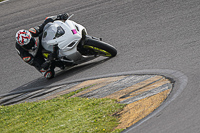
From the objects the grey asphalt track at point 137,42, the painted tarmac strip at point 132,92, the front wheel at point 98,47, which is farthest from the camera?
the front wheel at point 98,47

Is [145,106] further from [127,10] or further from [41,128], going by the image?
[127,10]

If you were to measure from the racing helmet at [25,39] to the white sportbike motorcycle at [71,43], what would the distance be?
32 cm

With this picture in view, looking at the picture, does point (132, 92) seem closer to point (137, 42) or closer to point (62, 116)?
point (62, 116)

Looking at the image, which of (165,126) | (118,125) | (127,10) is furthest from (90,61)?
(165,126)

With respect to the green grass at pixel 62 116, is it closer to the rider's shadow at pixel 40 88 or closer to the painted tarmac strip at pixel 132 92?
the painted tarmac strip at pixel 132 92

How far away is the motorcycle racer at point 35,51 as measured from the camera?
27.2ft

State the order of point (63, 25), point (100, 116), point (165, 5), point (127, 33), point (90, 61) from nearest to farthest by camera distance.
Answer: point (100, 116)
point (63, 25)
point (90, 61)
point (127, 33)
point (165, 5)

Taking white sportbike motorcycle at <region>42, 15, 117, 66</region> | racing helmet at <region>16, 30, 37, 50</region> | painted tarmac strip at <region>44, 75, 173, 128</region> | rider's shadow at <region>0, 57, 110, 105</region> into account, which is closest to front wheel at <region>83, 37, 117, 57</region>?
white sportbike motorcycle at <region>42, 15, 117, 66</region>

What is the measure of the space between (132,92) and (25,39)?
3429 millimetres

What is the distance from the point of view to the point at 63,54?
8.45 metres

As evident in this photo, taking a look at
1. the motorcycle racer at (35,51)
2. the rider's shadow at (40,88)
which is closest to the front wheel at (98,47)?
the rider's shadow at (40,88)

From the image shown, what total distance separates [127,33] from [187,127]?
5.69m

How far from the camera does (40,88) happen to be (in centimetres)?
843

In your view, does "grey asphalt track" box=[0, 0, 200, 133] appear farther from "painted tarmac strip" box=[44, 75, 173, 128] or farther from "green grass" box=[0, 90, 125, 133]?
"green grass" box=[0, 90, 125, 133]
